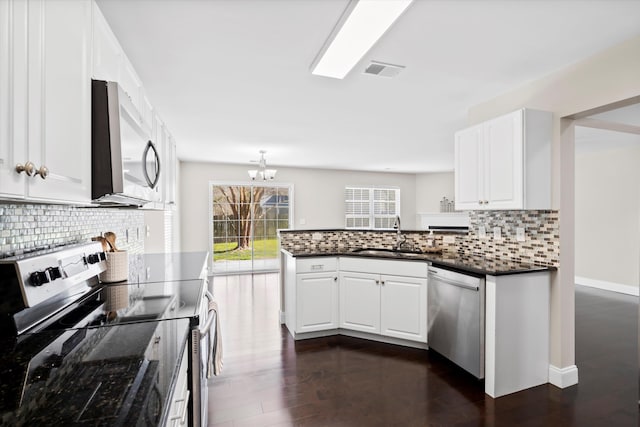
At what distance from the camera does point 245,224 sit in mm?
7184

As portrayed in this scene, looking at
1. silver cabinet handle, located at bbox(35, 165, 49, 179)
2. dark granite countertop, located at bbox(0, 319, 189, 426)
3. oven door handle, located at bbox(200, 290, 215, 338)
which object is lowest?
oven door handle, located at bbox(200, 290, 215, 338)

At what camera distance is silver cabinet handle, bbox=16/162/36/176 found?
0.80 metres

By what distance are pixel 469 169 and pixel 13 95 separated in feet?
9.74

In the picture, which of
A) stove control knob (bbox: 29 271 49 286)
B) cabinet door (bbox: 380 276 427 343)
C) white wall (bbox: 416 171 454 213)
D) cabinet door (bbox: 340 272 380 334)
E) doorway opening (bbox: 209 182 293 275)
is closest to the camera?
stove control knob (bbox: 29 271 49 286)

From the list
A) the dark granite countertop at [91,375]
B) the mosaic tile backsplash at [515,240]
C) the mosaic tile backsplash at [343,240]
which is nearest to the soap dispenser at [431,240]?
the mosaic tile backsplash at [343,240]

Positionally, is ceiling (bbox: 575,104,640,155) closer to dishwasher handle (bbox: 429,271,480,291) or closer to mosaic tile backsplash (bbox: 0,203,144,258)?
dishwasher handle (bbox: 429,271,480,291)

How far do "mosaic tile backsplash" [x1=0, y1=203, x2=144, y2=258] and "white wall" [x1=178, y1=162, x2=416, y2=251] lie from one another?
432 centimetres

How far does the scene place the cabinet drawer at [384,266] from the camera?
9.80 feet

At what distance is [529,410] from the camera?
7.01ft


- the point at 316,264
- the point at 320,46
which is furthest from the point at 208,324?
the point at 316,264

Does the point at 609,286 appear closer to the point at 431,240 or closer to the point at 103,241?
the point at 431,240

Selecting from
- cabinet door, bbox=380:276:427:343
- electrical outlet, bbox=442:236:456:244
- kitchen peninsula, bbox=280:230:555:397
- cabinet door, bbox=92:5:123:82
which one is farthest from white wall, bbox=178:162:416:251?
cabinet door, bbox=92:5:123:82

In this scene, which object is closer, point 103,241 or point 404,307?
point 103,241

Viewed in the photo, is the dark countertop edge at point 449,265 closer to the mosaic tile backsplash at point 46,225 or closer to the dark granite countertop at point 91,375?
the mosaic tile backsplash at point 46,225
